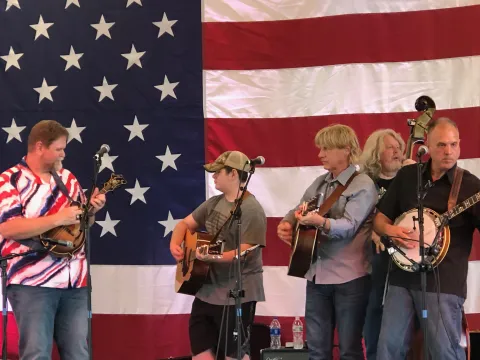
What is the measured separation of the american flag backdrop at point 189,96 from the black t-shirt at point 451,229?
1.52 meters

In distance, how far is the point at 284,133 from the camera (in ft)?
18.0

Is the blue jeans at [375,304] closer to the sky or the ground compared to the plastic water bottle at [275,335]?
closer to the sky

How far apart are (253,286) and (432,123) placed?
1.44 m

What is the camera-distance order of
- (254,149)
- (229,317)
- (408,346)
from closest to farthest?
(408,346) → (229,317) → (254,149)

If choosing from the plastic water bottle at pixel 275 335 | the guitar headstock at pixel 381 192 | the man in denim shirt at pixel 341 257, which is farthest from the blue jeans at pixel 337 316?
the plastic water bottle at pixel 275 335

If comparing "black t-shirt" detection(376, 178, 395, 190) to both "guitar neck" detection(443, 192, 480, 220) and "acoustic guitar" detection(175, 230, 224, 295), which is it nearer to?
"guitar neck" detection(443, 192, 480, 220)

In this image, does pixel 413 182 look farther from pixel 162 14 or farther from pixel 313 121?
pixel 162 14

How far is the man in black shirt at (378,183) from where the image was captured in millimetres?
4387

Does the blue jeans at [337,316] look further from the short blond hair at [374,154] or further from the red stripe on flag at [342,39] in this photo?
the red stripe on flag at [342,39]

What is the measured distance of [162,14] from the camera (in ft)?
18.6

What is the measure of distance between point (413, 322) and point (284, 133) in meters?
2.16

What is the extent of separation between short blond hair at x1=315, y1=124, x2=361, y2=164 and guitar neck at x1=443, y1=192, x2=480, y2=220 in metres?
0.72

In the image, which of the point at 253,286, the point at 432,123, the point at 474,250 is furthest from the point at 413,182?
the point at 474,250

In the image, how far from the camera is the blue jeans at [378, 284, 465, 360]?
360 centimetres
